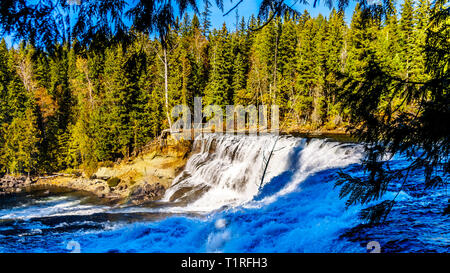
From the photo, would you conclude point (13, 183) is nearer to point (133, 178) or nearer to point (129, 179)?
point (129, 179)

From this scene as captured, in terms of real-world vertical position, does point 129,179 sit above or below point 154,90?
below

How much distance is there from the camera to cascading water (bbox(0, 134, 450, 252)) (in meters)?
4.84

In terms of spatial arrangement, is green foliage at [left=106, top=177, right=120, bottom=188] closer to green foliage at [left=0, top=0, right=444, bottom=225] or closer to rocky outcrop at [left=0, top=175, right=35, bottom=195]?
green foliage at [left=0, top=0, right=444, bottom=225]

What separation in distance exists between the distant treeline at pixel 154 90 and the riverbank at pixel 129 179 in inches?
86.1

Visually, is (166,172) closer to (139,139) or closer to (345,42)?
(139,139)

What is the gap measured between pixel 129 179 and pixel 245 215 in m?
16.5

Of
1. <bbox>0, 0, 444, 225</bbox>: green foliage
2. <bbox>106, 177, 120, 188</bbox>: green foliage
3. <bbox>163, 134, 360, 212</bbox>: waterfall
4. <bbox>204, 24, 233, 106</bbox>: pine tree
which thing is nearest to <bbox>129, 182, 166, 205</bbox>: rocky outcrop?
<bbox>163, 134, 360, 212</bbox>: waterfall

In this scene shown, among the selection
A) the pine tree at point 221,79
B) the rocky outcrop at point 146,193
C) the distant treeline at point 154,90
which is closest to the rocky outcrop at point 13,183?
the distant treeline at point 154,90

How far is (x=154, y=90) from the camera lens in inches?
1053

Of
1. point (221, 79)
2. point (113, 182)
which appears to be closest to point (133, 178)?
point (113, 182)

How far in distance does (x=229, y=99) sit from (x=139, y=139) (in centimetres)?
1394

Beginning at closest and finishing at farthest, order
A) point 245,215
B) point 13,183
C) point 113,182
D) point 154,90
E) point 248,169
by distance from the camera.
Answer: point 245,215, point 248,169, point 113,182, point 13,183, point 154,90

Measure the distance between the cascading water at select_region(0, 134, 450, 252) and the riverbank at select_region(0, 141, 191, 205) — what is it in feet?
4.85

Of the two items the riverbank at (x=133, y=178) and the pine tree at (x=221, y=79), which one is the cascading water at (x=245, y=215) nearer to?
the riverbank at (x=133, y=178)
